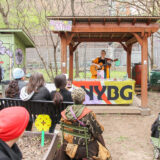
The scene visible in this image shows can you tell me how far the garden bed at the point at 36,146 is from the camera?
3064 millimetres

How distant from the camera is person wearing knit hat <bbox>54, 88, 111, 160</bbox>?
249 cm

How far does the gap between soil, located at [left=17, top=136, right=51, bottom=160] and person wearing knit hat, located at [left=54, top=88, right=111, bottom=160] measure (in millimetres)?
616

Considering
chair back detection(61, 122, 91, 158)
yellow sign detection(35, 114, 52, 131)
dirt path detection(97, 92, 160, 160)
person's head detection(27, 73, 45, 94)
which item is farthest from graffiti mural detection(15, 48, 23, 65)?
chair back detection(61, 122, 91, 158)

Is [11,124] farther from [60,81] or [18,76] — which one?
[18,76]

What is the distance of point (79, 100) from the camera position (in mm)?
2535

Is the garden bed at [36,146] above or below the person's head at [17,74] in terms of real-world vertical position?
below

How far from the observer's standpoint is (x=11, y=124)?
1.27 meters

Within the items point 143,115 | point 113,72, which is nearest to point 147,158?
point 143,115

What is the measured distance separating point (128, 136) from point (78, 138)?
248 cm

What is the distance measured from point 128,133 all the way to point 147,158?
123cm

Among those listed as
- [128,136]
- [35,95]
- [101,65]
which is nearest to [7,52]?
[101,65]

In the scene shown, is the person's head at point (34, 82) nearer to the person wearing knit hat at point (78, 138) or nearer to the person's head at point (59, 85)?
the person's head at point (59, 85)

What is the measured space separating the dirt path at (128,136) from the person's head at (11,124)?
2783 mm

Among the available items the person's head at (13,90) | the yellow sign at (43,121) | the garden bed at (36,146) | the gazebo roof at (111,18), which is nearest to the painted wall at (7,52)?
the gazebo roof at (111,18)
